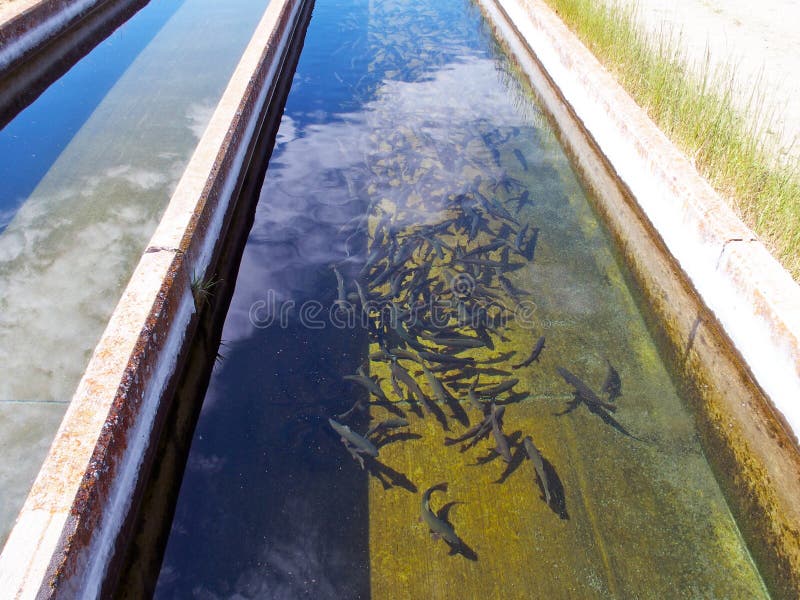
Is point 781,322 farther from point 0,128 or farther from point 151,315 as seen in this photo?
point 0,128

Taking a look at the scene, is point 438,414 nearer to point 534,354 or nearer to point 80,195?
point 534,354

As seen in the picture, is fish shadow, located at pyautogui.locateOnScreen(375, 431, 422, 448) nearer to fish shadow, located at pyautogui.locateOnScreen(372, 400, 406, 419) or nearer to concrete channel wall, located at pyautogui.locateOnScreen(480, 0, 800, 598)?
fish shadow, located at pyautogui.locateOnScreen(372, 400, 406, 419)

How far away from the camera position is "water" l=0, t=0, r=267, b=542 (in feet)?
13.3

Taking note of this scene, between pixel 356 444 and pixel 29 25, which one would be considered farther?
pixel 29 25

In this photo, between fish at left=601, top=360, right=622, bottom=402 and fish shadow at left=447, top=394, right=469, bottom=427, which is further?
fish at left=601, top=360, right=622, bottom=402

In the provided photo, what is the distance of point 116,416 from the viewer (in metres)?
2.94

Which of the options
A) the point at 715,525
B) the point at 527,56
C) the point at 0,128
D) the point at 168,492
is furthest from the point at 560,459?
the point at 527,56

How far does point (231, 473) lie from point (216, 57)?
7.94m


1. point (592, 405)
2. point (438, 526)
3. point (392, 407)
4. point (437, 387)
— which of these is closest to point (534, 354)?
point (592, 405)

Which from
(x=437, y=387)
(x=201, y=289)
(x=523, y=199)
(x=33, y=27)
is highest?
(x=33, y=27)

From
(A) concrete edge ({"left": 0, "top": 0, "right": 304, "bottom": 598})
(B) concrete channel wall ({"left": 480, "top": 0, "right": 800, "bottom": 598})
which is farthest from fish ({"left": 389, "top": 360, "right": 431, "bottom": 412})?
(B) concrete channel wall ({"left": 480, "top": 0, "right": 800, "bottom": 598})

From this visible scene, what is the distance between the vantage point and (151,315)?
11.4 feet

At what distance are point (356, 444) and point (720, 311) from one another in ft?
9.01

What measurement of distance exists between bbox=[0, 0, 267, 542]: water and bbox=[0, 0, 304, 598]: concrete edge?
2.55 feet
